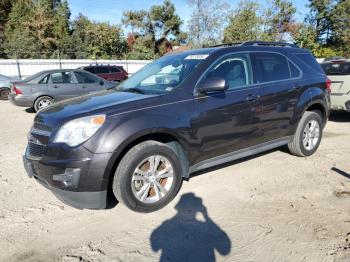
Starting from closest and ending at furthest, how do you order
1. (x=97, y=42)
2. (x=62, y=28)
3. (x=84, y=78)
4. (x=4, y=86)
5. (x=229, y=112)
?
(x=229, y=112) → (x=84, y=78) → (x=4, y=86) → (x=97, y=42) → (x=62, y=28)

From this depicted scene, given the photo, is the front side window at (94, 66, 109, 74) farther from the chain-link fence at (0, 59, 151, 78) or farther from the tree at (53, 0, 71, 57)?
the tree at (53, 0, 71, 57)

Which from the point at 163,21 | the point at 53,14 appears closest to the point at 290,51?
the point at 53,14

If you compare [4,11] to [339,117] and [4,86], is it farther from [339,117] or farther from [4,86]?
[339,117]

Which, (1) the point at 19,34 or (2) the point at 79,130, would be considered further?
(1) the point at 19,34

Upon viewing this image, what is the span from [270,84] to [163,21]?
40360mm

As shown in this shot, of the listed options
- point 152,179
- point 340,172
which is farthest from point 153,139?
point 340,172

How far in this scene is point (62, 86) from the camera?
11008 millimetres

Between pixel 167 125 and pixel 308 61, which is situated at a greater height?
pixel 308 61

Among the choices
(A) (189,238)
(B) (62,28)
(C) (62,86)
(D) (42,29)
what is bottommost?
(A) (189,238)

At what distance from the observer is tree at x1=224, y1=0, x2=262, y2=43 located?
107 feet

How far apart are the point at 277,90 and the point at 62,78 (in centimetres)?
834

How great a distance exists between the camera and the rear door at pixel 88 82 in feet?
37.0

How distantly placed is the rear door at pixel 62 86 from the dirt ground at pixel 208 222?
6.34 meters

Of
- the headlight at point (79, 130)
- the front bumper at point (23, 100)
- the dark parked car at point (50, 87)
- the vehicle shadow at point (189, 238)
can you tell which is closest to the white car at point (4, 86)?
the dark parked car at point (50, 87)
